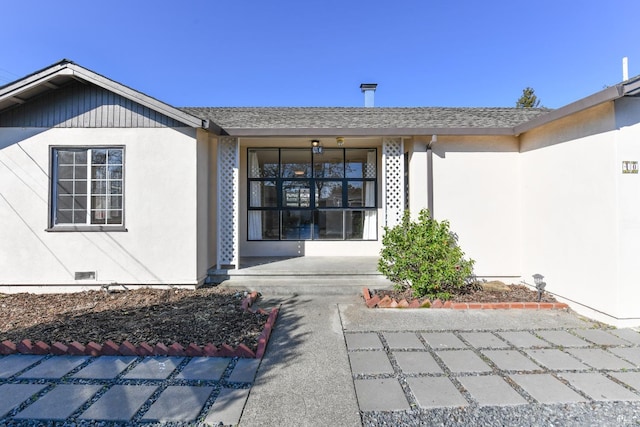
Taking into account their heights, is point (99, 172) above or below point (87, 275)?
above

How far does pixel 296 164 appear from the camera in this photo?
29.3 ft

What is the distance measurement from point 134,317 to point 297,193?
5.17 m

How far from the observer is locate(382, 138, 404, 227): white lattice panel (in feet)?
23.1

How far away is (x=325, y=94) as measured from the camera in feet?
58.7

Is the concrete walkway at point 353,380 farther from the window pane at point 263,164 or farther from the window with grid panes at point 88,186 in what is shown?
the window pane at point 263,164

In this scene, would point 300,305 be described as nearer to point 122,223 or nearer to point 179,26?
point 122,223

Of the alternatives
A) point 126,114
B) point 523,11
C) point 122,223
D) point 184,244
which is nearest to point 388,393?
point 184,244

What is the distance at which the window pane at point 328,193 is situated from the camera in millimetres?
8945

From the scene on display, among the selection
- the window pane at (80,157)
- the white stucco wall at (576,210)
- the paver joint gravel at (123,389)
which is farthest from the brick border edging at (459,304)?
the window pane at (80,157)

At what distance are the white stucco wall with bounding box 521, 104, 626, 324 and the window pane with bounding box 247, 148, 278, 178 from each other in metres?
6.04

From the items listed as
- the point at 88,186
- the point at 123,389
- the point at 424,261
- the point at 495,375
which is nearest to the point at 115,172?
the point at 88,186

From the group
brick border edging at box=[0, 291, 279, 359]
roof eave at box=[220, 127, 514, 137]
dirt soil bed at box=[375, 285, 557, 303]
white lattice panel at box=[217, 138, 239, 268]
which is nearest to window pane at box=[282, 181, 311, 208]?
white lattice panel at box=[217, 138, 239, 268]

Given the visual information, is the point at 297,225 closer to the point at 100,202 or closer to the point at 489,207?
the point at 100,202

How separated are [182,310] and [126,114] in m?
3.94
